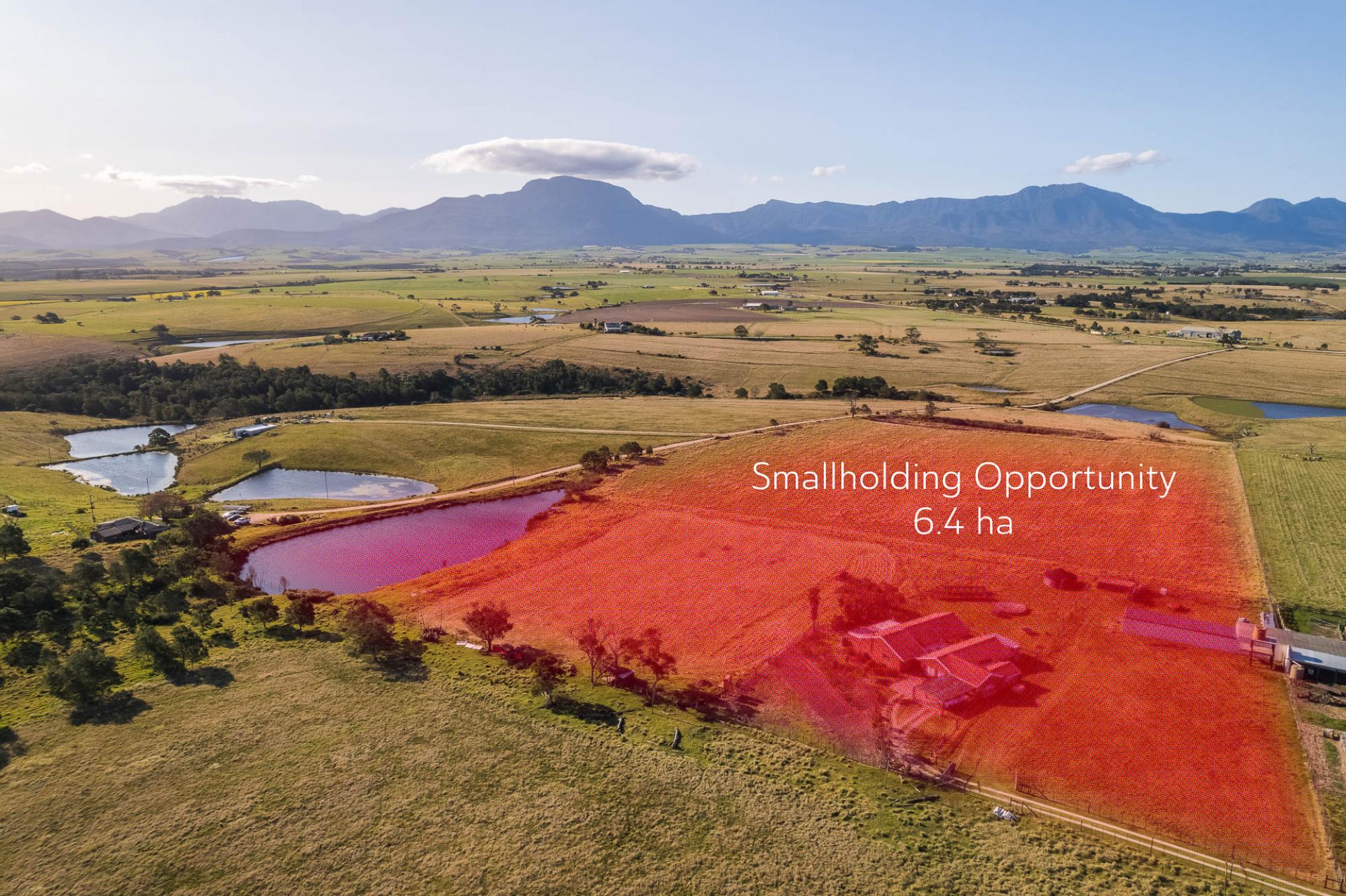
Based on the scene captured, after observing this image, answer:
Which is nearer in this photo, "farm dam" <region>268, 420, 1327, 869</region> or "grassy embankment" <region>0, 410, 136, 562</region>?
"farm dam" <region>268, 420, 1327, 869</region>

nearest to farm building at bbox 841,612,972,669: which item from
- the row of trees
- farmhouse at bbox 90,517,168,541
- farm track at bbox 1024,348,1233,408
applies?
farmhouse at bbox 90,517,168,541

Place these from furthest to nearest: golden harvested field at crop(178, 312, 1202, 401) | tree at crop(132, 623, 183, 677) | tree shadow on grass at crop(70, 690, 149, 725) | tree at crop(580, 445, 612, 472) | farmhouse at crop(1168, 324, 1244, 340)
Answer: farmhouse at crop(1168, 324, 1244, 340)
golden harvested field at crop(178, 312, 1202, 401)
tree at crop(580, 445, 612, 472)
tree at crop(132, 623, 183, 677)
tree shadow on grass at crop(70, 690, 149, 725)

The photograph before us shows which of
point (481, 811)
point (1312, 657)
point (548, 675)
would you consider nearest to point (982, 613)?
point (1312, 657)

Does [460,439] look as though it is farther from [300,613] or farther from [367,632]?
[367,632]

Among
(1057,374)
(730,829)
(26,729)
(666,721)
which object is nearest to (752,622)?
(666,721)

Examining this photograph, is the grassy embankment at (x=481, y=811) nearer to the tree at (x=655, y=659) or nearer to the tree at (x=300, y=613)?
the tree at (x=655, y=659)

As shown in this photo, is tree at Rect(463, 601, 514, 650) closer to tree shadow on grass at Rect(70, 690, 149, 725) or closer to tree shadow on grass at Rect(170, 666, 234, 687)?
tree shadow on grass at Rect(170, 666, 234, 687)
